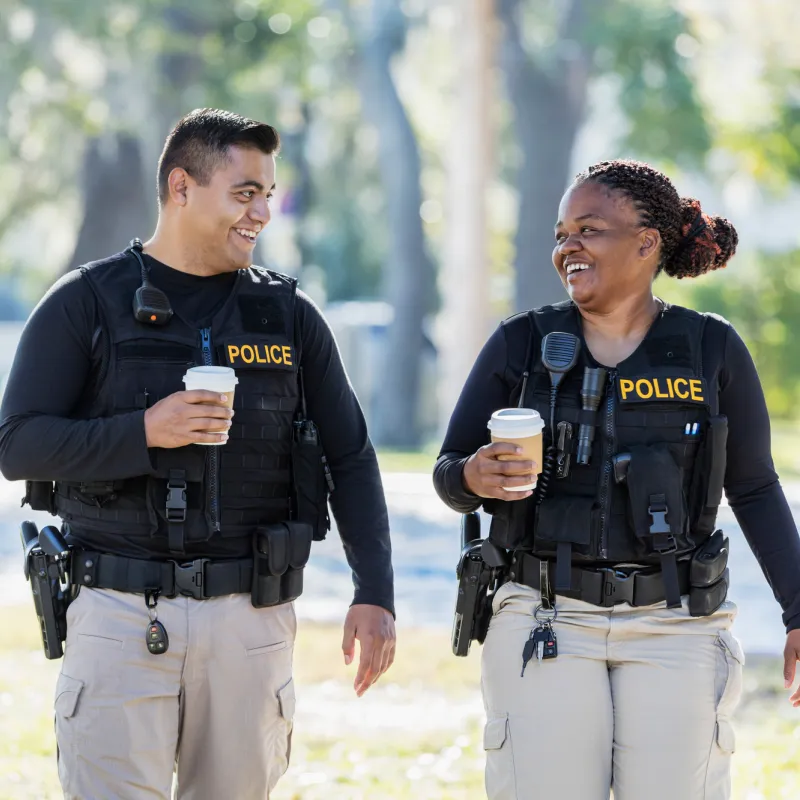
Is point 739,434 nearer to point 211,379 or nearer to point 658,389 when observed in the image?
point 658,389

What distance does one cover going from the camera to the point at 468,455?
359 centimetres

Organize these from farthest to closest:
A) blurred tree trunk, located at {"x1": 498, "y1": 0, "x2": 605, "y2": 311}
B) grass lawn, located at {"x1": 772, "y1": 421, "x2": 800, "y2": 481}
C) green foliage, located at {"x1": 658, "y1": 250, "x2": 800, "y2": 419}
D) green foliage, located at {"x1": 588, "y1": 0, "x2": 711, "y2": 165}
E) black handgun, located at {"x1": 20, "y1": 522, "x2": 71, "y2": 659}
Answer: green foliage, located at {"x1": 658, "y1": 250, "x2": 800, "y2": 419} < blurred tree trunk, located at {"x1": 498, "y1": 0, "x2": 605, "y2": 311} < green foliage, located at {"x1": 588, "y1": 0, "x2": 711, "y2": 165} < grass lawn, located at {"x1": 772, "y1": 421, "x2": 800, "y2": 481} < black handgun, located at {"x1": 20, "y1": 522, "x2": 71, "y2": 659}

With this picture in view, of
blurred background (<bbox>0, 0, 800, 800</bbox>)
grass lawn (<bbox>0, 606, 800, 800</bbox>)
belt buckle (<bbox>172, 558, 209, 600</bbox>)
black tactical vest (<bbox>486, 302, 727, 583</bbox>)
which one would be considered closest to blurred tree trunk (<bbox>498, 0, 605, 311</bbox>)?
blurred background (<bbox>0, 0, 800, 800</bbox>)

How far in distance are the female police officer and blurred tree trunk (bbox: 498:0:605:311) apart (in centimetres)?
1582

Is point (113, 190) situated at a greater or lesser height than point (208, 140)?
greater

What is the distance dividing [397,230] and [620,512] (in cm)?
1620

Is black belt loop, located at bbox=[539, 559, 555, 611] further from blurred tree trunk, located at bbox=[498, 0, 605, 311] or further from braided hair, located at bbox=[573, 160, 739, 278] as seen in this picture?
blurred tree trunk, located at bbox=[498, 0, 605, 311]

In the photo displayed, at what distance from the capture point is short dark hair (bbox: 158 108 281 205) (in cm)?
364

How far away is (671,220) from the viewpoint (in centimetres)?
365

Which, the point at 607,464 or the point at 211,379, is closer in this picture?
the point at 211,379

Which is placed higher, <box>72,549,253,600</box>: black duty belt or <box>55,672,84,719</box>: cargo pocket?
<box>72,549,253,600</box>: black duty belt

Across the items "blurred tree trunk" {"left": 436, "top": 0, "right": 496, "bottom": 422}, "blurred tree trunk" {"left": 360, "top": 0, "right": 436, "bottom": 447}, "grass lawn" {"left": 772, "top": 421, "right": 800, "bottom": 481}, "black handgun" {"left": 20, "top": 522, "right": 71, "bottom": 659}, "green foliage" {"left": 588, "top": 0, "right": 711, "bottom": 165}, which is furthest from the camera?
"green foliage" {"left": 588, "top": 0, "right": 711, "bottom": 165}

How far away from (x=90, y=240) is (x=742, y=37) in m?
10.6

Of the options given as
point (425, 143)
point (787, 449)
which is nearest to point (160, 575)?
point (787, 449)
